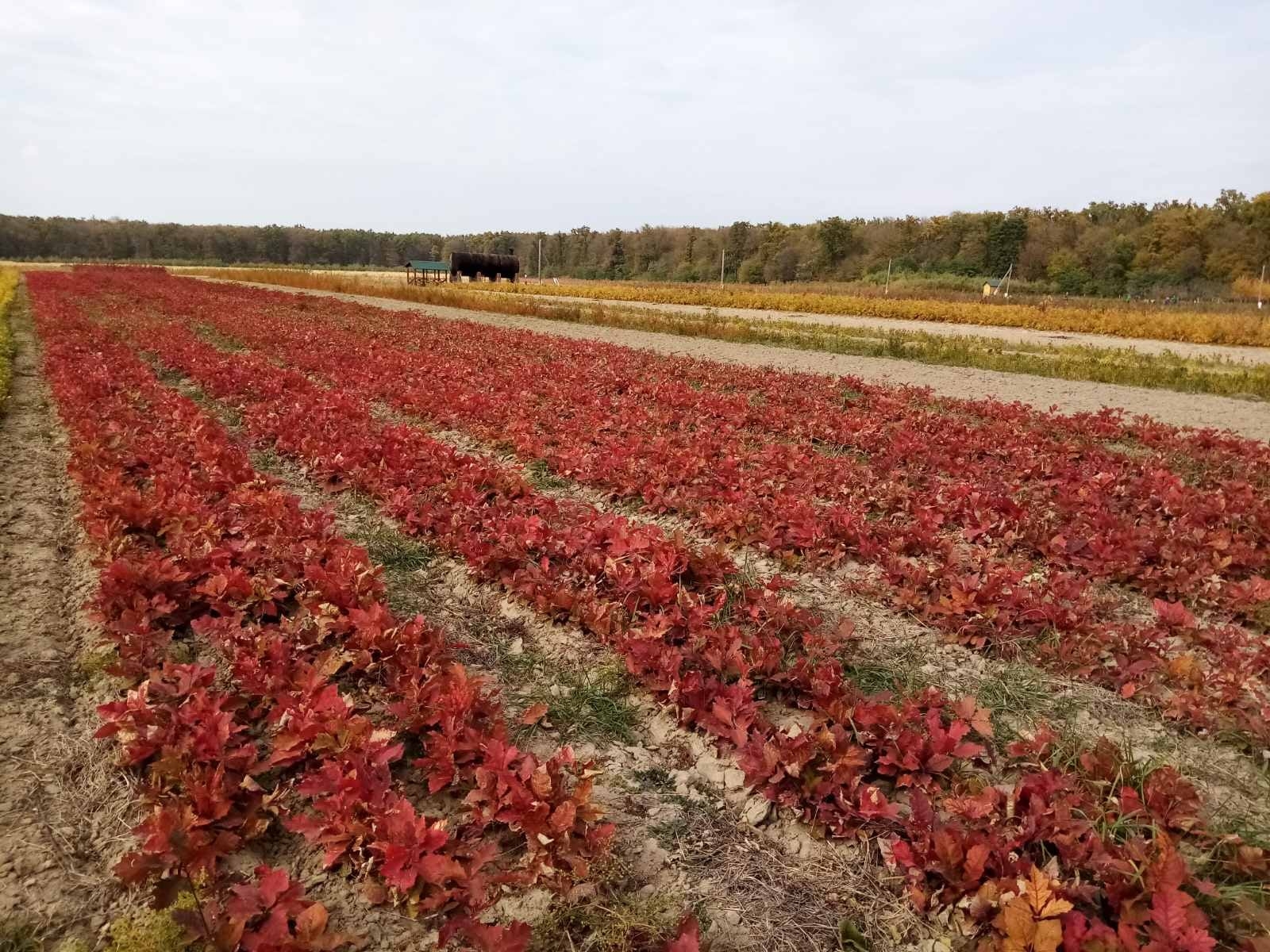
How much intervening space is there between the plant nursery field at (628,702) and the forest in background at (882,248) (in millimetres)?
49180

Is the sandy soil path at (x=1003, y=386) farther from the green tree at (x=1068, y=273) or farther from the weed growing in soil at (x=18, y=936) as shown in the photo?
the green tree at (x=1068, y=273)

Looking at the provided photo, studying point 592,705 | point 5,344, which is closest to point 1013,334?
point 592,705

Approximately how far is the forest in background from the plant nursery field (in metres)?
49.2

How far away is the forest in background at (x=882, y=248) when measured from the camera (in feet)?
155

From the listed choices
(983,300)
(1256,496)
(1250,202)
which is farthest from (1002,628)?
(1250,202)

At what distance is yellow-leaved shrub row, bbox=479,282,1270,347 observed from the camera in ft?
88.2

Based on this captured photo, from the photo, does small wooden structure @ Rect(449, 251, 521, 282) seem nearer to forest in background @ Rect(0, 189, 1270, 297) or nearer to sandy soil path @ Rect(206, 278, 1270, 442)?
forest in background @ Rect(0, 189, 1270, 297)

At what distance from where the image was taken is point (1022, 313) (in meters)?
33.5

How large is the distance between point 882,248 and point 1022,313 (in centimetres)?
3405

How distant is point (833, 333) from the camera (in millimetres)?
25109

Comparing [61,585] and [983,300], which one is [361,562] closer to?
[61,585]

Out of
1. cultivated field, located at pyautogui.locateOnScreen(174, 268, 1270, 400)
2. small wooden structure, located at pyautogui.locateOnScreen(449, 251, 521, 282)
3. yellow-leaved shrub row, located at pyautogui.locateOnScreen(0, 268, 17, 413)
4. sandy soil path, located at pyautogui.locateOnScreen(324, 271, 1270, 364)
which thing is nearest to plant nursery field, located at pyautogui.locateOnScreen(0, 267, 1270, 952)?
yellow-leaved shrub row, located at pyautogui.locateOnScreen(0, 268, 17, 413)

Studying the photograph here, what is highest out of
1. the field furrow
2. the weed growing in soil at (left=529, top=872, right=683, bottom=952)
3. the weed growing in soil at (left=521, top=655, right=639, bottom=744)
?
the field furrow

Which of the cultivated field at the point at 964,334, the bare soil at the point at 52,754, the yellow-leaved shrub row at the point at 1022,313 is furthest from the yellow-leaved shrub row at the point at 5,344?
the yellow-leaved shrub row at the point at 1022,313
